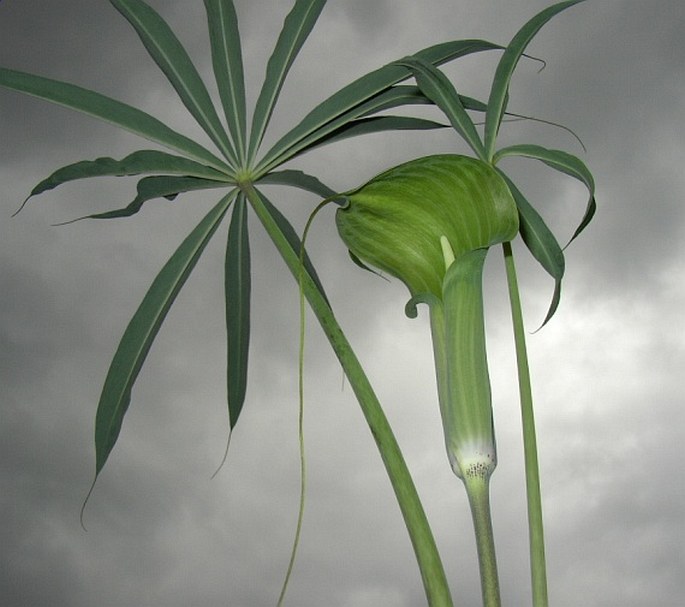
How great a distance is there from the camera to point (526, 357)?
0.83 metres

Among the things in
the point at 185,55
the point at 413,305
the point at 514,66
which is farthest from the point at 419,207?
the point at 185,55

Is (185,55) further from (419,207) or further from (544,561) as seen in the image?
(544,561)

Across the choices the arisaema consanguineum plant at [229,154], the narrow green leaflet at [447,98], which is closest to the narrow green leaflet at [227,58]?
the arisaema consanguineum plant at [229,154]

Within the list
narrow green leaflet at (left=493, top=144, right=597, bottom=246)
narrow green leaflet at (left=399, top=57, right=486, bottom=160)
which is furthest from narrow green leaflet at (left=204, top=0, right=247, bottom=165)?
narrow green leaflet at (left=493, top=144, right=597, bottom=246)

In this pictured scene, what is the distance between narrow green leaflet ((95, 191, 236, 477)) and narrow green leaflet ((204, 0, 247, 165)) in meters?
0.13

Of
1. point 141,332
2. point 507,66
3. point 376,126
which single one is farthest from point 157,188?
point 507,66

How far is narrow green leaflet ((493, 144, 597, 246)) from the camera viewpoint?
2.87 feet

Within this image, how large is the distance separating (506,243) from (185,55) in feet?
1.75

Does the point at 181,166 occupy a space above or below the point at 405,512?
above

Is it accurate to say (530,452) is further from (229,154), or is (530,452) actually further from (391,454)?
(229,154)

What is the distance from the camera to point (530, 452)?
2.60 ft

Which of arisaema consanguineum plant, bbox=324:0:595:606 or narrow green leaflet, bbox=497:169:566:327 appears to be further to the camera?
narrow green leaflet, bbox=497:169:566:327

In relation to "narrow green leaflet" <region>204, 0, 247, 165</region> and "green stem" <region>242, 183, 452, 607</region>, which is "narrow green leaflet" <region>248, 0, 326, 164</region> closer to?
"narrow green leaflet" <region>204, 0, 247, 165</region>

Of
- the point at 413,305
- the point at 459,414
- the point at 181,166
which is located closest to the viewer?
the point at 459,414
